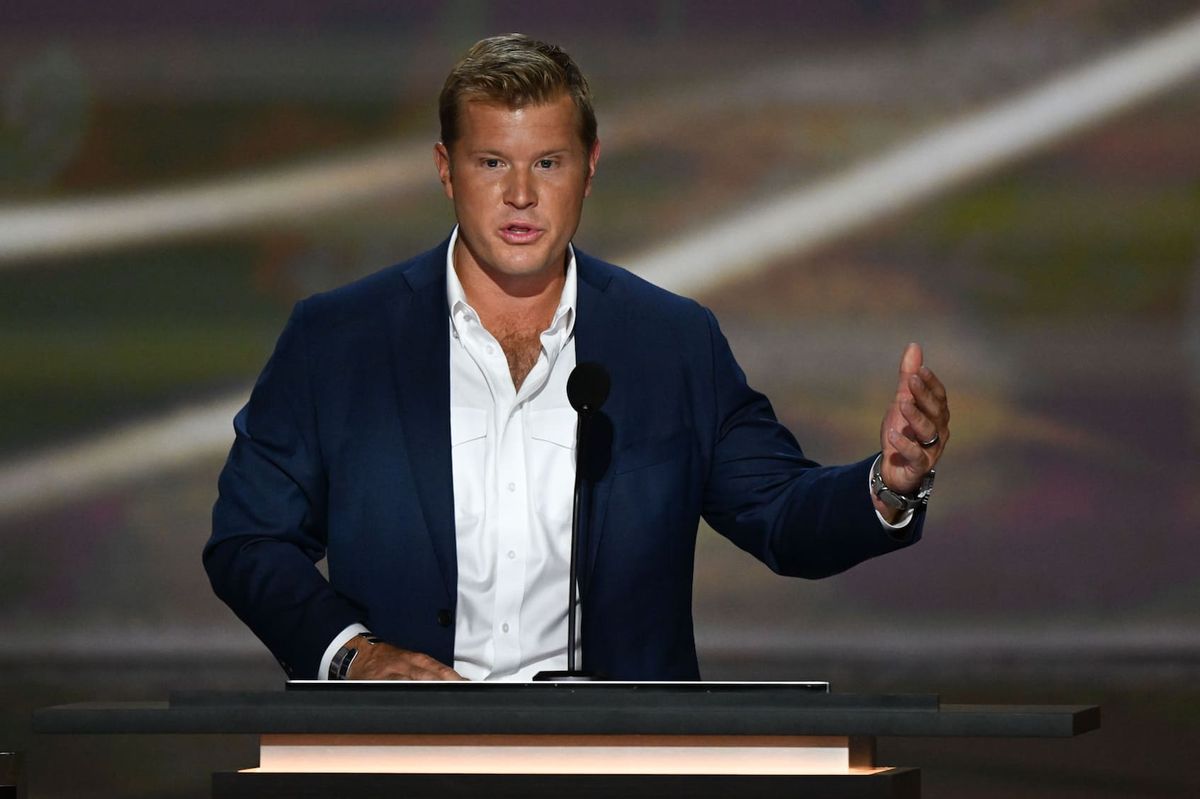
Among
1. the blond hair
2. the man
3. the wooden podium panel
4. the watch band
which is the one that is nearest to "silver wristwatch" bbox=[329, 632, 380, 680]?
the watch band

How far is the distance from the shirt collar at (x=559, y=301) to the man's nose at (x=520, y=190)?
176mm

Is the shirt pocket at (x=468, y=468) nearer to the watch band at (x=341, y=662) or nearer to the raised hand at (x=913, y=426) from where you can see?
the watch band at (x=341, y=662)

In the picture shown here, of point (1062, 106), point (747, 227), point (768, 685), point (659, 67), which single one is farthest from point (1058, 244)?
point (768, 685)

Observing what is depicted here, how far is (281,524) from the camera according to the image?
109 inches

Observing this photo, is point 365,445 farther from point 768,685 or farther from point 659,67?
point 659,67

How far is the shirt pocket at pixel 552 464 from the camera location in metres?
2.79

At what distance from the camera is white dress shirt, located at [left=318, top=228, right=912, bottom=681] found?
2.75m

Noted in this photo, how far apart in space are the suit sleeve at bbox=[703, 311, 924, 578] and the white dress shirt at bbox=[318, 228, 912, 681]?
26cm

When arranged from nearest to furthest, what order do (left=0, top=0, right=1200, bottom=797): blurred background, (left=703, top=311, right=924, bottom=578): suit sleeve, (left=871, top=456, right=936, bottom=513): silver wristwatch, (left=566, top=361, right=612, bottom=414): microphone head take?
(left=566, top=361, right=612, bottom=414): microphone head, (left=871, top=456, right=936, bottom=513): silver wristwatch, (left=703, top=311, right=924, bottom=578): suit sleeve, (left=0, top=0, right=1200, bottom=797): blurred background

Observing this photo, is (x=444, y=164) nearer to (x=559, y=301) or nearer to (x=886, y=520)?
(x=559, y=301)

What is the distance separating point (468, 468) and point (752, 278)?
2.55 meters

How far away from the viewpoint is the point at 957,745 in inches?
203

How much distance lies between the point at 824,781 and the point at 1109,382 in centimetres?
347

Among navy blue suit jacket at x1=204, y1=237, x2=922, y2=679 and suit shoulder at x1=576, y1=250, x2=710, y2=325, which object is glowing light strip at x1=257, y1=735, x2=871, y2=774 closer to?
navy blue suit jacket at x1=204, y1=237, x2=922, y2=679
